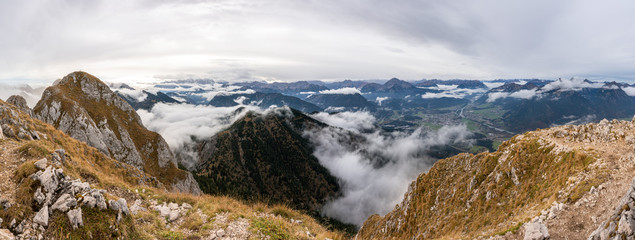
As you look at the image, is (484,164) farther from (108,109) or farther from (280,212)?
(108,109)

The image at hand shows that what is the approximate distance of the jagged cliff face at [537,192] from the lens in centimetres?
1280

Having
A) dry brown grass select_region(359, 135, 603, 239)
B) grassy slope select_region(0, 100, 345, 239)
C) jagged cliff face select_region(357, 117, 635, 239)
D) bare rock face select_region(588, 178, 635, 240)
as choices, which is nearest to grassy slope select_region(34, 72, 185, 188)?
grassy slope select_region(0, 100, 345, 239)

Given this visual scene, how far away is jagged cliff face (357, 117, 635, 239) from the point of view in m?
12.8

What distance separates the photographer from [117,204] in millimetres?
10844

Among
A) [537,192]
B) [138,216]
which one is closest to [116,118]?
[138,216]

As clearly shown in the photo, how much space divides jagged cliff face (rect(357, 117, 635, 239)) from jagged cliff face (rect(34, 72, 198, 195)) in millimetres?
73460

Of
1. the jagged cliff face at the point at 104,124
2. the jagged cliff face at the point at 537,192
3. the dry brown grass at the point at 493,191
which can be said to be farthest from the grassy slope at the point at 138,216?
the jagged cliff face at the point at 104,124

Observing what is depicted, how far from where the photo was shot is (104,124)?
91875 millimetres

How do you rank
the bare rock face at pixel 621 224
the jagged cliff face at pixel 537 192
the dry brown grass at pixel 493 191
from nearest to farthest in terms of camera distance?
the bare rock face at pixel 621 224 → the jagged cliff face at pixel 537 192 → the dry brown grass at pixel 493 191

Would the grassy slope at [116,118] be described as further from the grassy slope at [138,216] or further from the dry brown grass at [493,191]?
the dry brown grass at [493,191]

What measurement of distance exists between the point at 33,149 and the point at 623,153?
137 feet

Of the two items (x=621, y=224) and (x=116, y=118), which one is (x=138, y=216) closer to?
(x=621, y=224)

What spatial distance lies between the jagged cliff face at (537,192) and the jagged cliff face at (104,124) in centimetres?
7346

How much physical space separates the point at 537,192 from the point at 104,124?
412 ft
